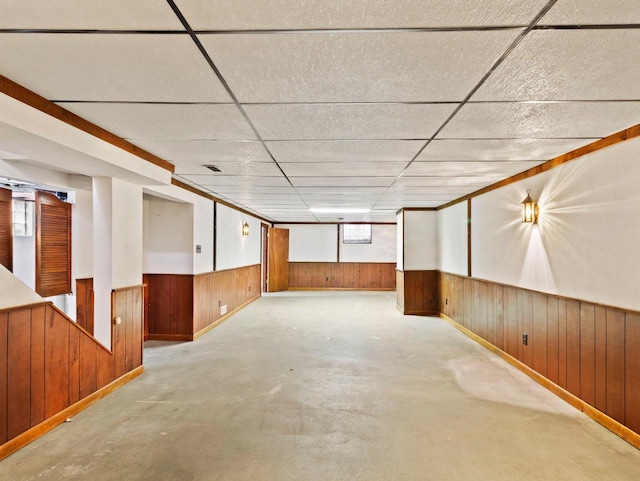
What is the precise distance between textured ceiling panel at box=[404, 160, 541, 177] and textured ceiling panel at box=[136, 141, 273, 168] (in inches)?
62.0

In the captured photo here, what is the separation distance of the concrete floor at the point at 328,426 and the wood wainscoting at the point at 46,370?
0.13 m

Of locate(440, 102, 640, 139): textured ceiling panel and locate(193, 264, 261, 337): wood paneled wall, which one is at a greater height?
locate(440, 102, 640, 139): textured ceiling panel

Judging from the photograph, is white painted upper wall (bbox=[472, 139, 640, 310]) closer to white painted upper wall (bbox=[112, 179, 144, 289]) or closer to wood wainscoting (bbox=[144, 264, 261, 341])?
white painted upper wall (bbox=[112, 179, 144, 289])

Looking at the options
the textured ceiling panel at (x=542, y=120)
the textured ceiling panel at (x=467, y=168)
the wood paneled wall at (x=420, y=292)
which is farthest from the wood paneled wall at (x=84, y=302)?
the wood paneled wall at (x=420, y=292)

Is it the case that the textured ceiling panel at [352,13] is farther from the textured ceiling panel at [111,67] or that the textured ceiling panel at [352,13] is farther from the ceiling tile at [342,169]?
the ceiling tile at [342,169]

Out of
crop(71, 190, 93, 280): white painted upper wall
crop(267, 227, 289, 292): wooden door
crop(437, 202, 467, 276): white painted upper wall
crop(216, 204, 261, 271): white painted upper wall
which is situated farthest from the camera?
crop(267, 227, 289, 292): wooden door

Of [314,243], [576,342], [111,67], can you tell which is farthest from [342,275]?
[111,67]

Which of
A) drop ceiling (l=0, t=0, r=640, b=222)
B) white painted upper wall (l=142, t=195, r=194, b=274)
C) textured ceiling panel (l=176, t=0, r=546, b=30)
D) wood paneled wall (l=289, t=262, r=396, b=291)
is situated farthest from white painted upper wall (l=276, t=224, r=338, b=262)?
textured ceiling panel (l=176, t=0, r=546, b=30)

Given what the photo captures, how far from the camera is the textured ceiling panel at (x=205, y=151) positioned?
2898 millimetres

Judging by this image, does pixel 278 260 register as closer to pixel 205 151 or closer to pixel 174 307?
pixel 174 307

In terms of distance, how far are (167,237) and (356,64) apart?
4.45m

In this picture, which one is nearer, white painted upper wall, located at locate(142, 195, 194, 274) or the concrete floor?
the concrete floor

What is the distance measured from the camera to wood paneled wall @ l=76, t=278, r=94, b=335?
13.4ft

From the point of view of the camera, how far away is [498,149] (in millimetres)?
3000
